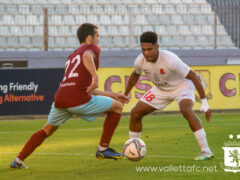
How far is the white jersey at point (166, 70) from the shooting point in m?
8.89

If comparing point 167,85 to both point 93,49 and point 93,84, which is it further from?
point 93,84

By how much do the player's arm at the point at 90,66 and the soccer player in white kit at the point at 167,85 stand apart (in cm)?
108

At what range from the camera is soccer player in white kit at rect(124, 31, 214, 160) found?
8758 millimetres

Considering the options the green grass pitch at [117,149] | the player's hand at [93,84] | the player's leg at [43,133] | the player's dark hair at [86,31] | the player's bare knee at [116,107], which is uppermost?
the player's dark hair at [86,31]

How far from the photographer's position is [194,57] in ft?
71.7

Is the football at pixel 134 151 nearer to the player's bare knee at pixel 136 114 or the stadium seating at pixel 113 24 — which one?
the player's bare knee at pixel 136 114

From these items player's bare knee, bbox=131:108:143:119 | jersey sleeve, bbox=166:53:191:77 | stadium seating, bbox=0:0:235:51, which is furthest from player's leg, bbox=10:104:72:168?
stadium seating, bbox=0:0:235:51

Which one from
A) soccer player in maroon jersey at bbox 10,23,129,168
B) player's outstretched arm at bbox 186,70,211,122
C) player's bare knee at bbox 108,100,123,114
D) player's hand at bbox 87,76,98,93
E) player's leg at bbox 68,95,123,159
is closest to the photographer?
player's hand at bbox 87,76,98,93

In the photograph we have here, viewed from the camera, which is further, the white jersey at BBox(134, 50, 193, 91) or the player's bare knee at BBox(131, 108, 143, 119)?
the player's bare knee at BBox(131, 108, 143, 119)

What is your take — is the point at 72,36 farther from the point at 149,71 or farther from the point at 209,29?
the point at 149,71

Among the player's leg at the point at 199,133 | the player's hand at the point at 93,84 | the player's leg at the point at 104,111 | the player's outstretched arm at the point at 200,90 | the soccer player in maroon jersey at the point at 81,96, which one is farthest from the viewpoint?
the player's leg at the point at 199,133

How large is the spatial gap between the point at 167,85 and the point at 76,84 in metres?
1.81

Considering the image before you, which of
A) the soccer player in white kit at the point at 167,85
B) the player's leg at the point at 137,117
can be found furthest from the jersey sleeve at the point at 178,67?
the player's leg at the point at 137,117

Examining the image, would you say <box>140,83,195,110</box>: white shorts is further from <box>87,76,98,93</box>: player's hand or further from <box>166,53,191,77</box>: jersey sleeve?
<box>87,76,98,93</box>: player's hand
